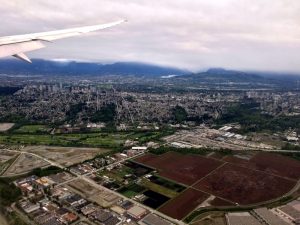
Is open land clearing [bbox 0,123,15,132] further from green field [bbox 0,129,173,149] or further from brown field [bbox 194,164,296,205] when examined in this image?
brown field [bbox 194,164,296,205]

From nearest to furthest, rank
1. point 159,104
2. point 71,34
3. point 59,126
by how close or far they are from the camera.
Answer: point 71,34
point 59,126
point 159,104

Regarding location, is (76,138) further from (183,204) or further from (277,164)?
(277,164)

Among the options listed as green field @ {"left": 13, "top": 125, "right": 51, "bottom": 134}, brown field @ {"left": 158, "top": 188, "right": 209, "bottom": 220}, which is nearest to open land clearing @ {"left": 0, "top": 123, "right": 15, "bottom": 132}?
green field @ {"left": 13, "top": 125, "right": 51, "bottom": 134}

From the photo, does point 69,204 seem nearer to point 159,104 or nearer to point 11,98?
point 159,104

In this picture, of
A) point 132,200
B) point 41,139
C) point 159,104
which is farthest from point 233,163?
point 159,104

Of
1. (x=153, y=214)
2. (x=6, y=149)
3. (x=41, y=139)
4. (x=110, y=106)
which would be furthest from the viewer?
(x=110, y=106)

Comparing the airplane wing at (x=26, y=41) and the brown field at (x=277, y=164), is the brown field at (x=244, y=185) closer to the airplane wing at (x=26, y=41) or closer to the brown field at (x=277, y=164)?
the brown field at (x=277, y=164)

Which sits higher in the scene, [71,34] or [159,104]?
[71,34]
